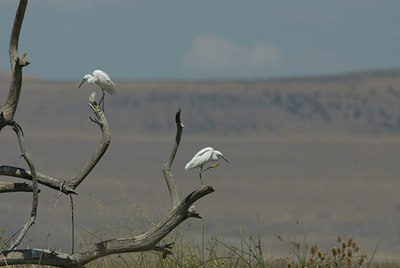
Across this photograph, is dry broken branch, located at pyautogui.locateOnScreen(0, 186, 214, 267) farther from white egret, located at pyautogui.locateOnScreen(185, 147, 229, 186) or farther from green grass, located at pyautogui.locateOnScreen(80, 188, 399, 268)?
green grass, located at pyautogui.locateOnScreen(80, 188, 399, 268)

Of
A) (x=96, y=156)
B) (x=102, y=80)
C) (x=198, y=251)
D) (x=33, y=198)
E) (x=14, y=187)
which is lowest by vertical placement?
(x=198, y=251)

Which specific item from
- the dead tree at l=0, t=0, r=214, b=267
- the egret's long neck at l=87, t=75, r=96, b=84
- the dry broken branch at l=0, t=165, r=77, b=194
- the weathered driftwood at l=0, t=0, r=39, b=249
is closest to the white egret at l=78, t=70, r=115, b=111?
the egret's long neck at l=87, t=75, r=96, b=84

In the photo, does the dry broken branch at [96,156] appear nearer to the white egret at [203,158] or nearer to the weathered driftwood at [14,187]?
the weathered driftwood at [14,187]

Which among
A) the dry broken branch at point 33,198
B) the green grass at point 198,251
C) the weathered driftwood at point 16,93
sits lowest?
the green grass at point 198,251

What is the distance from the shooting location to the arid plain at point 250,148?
63875 millimetres

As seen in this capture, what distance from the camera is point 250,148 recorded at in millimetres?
85938

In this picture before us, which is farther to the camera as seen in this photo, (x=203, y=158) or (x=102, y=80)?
(x=102, y=80)

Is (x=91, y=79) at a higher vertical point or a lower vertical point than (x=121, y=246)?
higher

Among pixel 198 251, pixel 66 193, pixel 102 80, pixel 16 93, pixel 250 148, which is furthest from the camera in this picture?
pixel 250 148

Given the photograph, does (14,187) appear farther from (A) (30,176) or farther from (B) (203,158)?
(B) (203,158)

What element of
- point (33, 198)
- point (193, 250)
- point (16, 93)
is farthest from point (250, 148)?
point (33, 198)

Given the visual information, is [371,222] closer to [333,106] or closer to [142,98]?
[333,106]

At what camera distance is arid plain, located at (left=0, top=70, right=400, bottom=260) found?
63.9 meters

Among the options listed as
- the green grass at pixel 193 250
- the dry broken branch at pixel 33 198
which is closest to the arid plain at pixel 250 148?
the green grass at pixel 193 250
